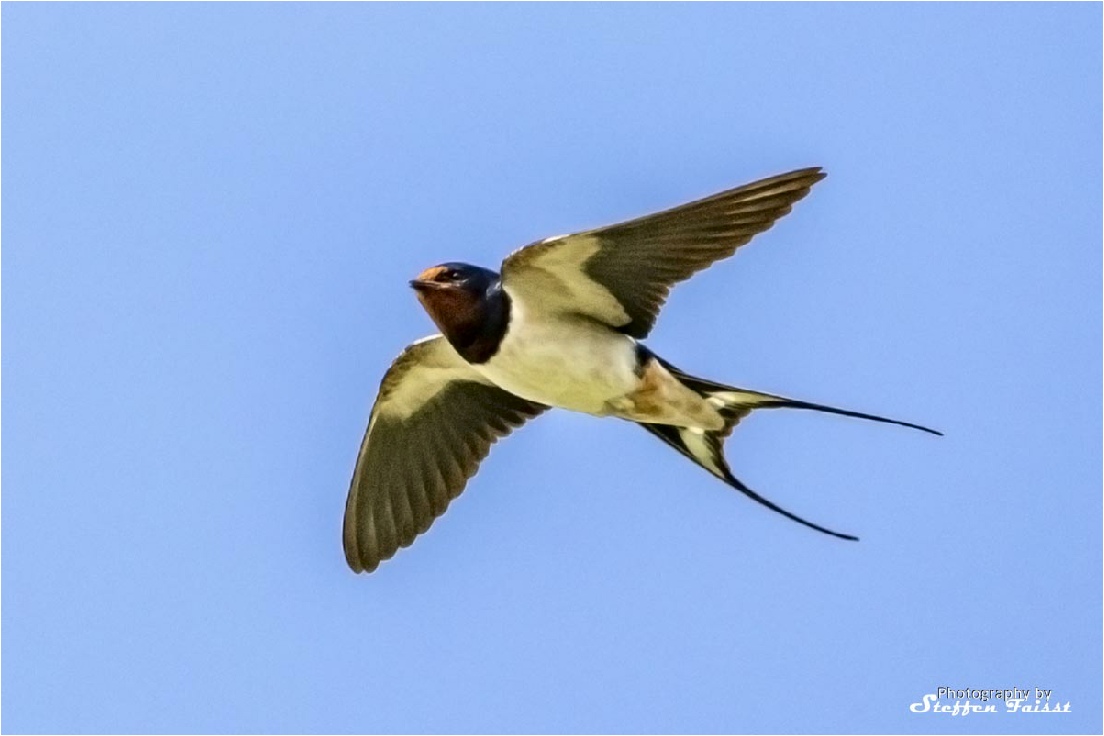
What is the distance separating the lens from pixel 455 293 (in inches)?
219

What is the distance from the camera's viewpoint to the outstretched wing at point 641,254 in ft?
16.9

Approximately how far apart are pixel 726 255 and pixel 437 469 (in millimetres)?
1556

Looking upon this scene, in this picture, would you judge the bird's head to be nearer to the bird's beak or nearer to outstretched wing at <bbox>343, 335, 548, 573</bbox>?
the bird's beak

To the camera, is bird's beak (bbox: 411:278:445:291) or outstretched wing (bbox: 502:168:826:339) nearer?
outstretched wing (bbox: 502:168:826:339)

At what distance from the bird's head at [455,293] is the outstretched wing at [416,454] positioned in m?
0.69

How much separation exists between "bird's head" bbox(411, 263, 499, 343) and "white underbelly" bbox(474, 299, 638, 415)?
12cm

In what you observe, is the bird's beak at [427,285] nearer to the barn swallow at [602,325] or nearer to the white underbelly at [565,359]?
the barn swallow at [602,325]

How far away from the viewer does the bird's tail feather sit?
5539 mm

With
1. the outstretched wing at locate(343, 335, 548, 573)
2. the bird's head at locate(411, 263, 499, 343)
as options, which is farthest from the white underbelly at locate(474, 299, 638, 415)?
the outstretched wing at locate(343, 335, 548, 573)

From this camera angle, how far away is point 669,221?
208 inches

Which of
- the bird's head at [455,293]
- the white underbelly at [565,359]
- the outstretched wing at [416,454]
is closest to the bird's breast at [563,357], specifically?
the white underbelly at [565,359]

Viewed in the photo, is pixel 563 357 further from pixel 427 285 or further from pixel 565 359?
pixel 427 285

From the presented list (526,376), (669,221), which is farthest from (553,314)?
(669,221)

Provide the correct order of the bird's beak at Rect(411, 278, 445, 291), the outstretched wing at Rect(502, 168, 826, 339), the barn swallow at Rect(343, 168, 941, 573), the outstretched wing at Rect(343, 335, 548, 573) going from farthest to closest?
the outstretched wing at Rect(343, 335, 548, 573)
the bird's beak at Rect(411, 278, 445, 291)
the barn swallow at Rect(343, 168, 941, 573)
the outstretched wing at Rect(502, 168, 826, 339)
